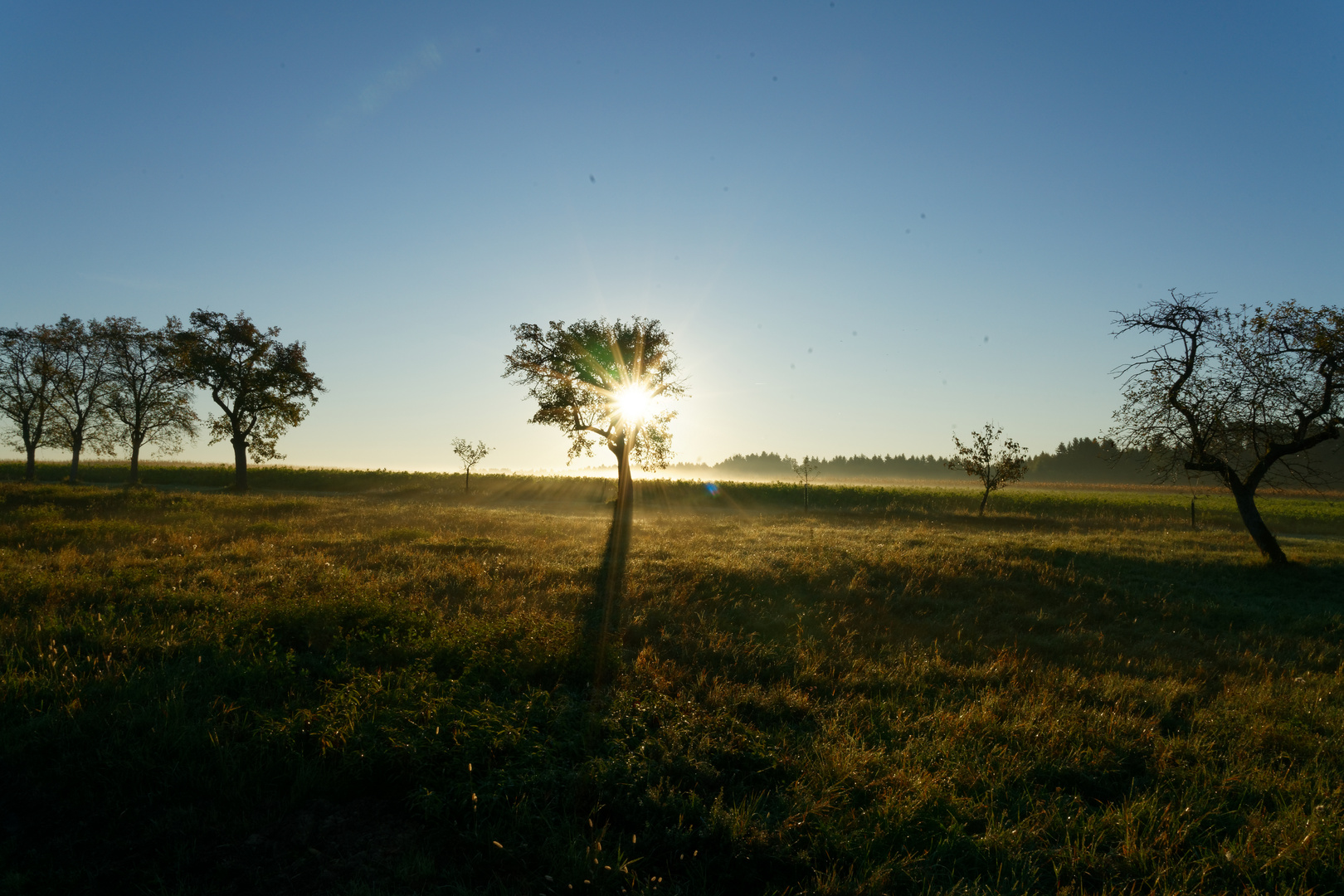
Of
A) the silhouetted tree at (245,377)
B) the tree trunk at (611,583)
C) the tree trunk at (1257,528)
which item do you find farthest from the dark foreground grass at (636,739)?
the silhouetted tree at (245,377)

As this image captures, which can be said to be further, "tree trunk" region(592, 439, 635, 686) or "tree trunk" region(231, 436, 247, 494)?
"tree trunk" region(231, 436, 247, 494)

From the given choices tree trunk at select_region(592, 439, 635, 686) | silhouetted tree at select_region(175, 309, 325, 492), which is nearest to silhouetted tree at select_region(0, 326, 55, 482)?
silhouetted tree at select_region(175, 309, 325, 492)

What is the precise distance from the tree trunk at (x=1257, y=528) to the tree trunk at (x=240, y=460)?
5208 cm

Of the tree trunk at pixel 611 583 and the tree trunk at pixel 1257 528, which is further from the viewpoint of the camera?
the tree trunk at pixel 1257 528

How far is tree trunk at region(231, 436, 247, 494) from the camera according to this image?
43.0 metres

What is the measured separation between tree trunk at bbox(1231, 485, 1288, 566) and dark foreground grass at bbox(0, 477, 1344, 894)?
7119 millimetres

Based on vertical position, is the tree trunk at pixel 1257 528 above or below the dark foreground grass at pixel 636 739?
above

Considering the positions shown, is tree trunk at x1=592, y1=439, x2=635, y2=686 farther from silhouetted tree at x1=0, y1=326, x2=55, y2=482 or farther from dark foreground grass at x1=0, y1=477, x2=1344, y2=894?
silhouetted tree at x1=0, y1=326, x2=55, y2=482

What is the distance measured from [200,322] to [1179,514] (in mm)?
63719

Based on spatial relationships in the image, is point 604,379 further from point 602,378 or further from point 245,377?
point 245,377

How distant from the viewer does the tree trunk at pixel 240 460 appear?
43.0 meters

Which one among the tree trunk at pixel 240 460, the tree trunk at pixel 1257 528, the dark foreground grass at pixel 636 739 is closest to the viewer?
the dark foreground grass at pixel 636 739

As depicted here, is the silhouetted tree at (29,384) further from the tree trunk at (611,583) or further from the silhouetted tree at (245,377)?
the tree trunk at (611,583)

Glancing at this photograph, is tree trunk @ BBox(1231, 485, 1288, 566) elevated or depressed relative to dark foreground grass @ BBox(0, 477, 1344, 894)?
elevated
